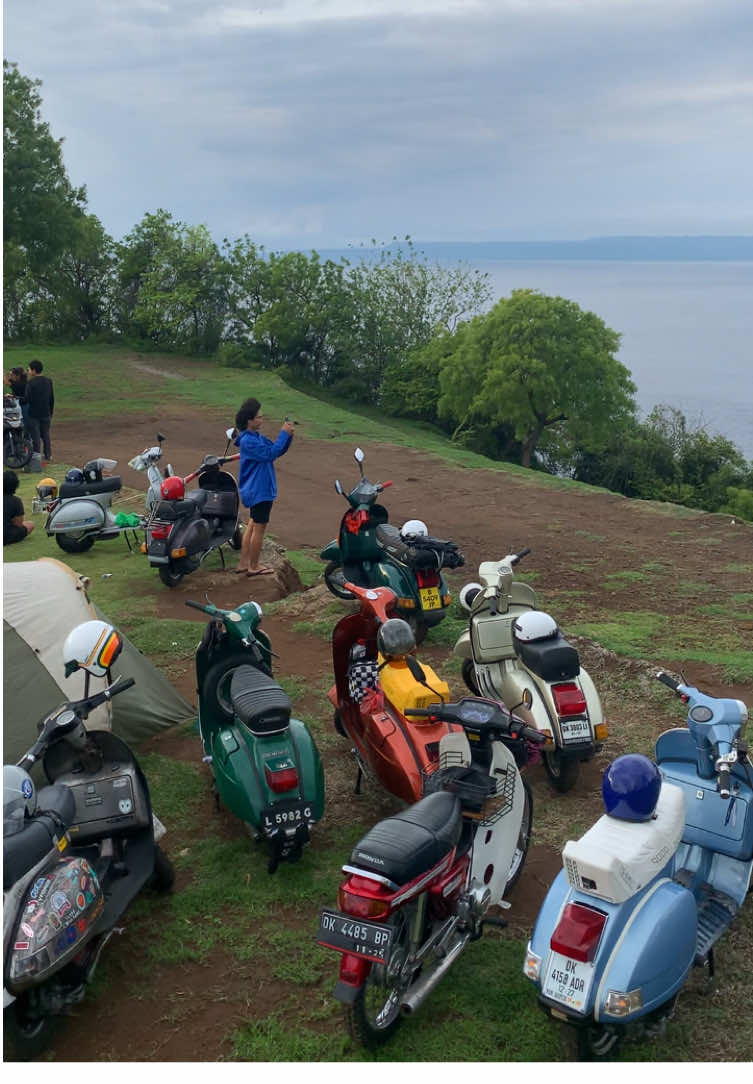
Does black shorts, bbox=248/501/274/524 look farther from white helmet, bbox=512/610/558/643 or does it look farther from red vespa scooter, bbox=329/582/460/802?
white helmet, bbox=512/610/558/643

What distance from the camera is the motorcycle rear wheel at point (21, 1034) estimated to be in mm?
3852

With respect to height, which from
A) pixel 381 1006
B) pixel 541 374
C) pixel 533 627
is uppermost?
pixel 533 627

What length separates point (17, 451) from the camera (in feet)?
49.5

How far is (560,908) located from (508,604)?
3.08m

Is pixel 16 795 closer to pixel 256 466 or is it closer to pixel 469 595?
pixel 469 595

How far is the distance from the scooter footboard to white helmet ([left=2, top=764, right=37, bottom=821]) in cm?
201

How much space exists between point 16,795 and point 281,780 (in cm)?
138

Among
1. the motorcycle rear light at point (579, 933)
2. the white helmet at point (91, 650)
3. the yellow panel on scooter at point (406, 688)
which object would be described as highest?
the white helmet at point (91, 650)

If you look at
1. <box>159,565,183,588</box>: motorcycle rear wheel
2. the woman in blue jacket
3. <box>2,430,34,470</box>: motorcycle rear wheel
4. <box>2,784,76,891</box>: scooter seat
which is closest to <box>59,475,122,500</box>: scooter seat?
<box>159,565,183,588</box>: motorcycle rear wheel

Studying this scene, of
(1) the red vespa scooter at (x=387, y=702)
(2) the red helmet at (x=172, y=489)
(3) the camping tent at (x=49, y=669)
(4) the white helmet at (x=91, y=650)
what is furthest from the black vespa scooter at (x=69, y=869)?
(2) the red helmet at (x=172, y=489)

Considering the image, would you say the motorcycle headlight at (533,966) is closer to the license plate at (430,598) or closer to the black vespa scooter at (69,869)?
the black vespa scooter at (69,869)

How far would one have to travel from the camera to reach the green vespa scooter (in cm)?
507

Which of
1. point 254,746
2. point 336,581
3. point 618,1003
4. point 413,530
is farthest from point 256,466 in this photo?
point 618,1003

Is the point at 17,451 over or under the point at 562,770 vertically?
under
